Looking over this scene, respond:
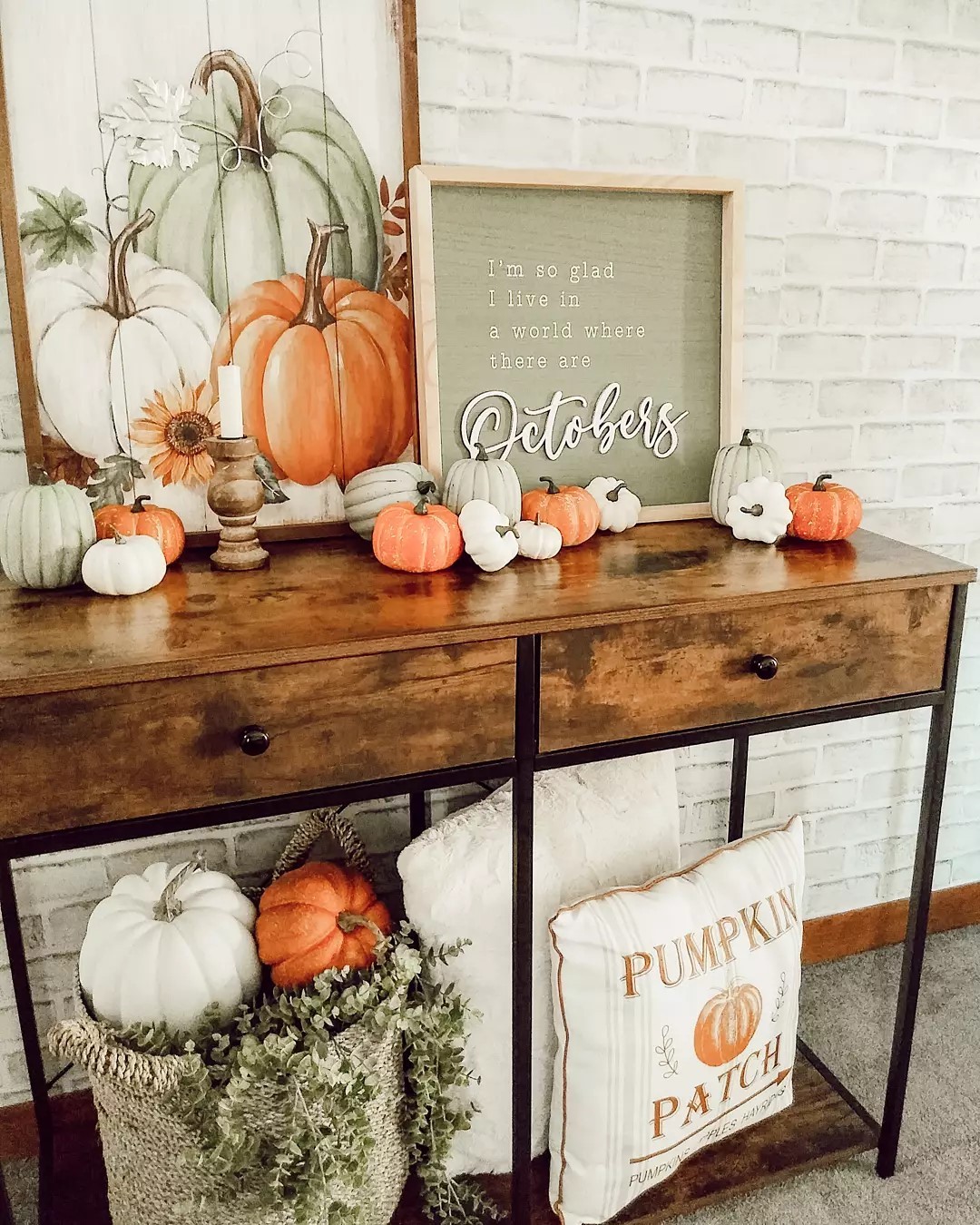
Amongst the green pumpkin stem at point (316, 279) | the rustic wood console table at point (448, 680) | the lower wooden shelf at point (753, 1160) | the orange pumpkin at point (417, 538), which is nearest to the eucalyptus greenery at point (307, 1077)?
the rustic wood console table at point (448, 680)

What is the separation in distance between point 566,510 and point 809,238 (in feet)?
2.43

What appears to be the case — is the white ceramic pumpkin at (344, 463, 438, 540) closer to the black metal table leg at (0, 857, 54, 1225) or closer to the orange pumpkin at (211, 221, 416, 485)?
the orange pumpkin at (211, 221, 416, 485)

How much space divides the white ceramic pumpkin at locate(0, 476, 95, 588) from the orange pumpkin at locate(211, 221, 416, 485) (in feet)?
1.04

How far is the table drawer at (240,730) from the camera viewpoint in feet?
3.42

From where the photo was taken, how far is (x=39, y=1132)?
160 centimetres

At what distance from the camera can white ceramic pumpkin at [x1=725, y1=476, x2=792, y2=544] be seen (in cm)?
148

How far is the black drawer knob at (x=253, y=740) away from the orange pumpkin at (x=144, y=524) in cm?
32

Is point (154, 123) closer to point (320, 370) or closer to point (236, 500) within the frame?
point (320, 370)

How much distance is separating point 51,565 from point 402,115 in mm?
788

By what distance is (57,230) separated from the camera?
1347 millimetres

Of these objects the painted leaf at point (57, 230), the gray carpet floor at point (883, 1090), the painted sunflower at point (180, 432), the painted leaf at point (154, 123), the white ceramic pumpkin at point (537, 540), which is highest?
the painted leaf at point (154, 123)

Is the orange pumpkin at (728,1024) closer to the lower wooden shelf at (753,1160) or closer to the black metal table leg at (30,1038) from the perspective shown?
the lower wooden shelf at (753,1160)

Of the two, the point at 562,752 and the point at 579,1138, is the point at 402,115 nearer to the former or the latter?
the point at 562,752

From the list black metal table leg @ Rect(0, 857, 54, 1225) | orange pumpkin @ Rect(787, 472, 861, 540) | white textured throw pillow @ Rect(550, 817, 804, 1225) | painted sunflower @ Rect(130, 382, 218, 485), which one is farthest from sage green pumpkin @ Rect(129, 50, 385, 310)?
white textured throw pillow @ Rect(550, 817, 804, 1225)
